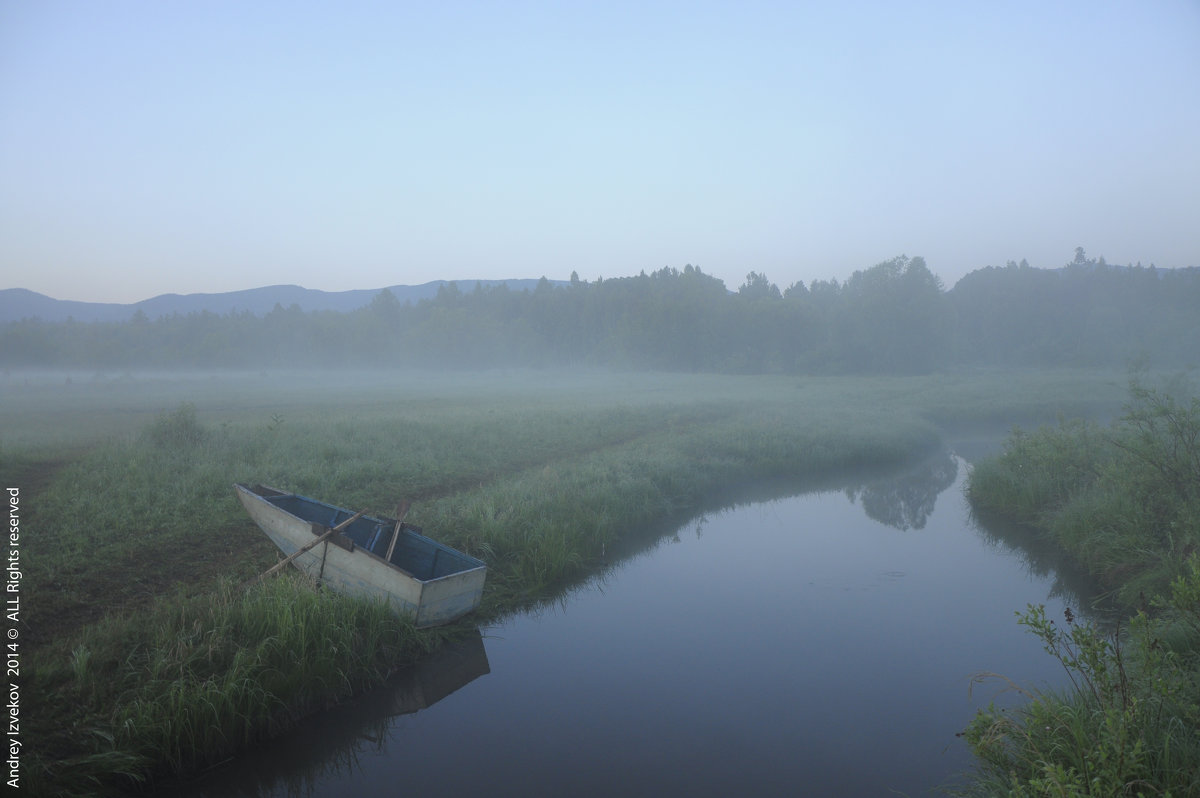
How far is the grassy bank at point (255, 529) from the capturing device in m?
6.34

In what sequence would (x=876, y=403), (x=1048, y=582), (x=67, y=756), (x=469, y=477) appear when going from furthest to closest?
(x=876, y=403), (x=469, y=477), (x=1048, y=582), (x=67, y=756)

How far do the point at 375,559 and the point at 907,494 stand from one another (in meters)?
15.9

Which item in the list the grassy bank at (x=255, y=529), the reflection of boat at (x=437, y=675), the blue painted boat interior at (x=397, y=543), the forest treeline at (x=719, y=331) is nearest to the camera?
the grassy bank at (x=255, y=529)

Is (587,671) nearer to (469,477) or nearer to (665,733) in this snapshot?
(665,733)

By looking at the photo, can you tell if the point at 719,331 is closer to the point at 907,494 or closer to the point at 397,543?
the point at 907,494

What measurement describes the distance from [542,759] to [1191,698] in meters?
5.63

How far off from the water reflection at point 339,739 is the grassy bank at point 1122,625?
19.0 feet

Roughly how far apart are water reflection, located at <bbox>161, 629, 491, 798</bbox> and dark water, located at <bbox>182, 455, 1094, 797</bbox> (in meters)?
0.02

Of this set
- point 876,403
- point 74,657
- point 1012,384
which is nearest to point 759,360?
point 1012,384

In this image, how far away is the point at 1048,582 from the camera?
11711 mm

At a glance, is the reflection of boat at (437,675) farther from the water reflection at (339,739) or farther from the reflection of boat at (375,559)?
the reflection of boat at (375,559)

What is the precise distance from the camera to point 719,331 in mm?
84438

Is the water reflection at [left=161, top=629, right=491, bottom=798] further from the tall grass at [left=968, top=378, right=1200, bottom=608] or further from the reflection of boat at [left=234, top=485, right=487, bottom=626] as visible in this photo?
the tall grass at [left=968, top=378, right=1200, bottom=608]

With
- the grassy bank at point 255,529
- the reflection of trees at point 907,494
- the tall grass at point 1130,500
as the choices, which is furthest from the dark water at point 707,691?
the reflection of trees at point 907,494
